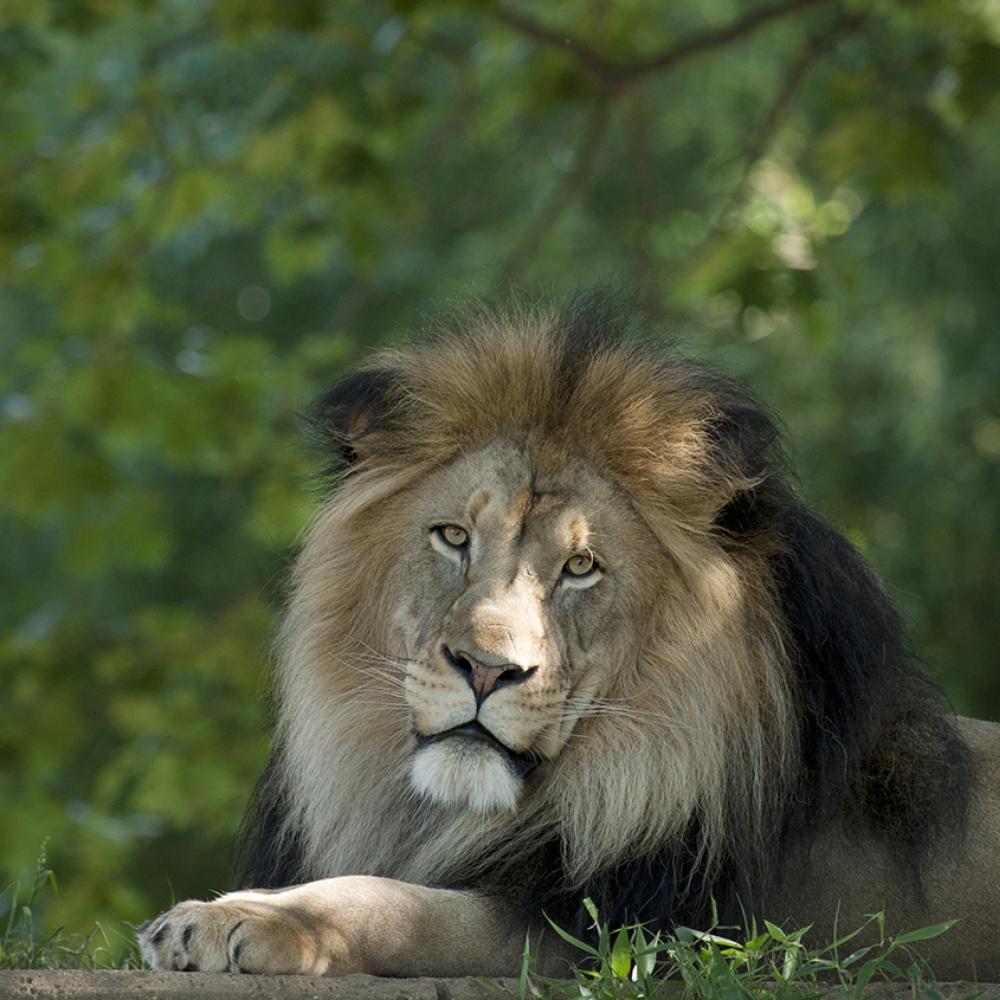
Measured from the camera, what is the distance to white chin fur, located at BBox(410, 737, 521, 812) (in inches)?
160

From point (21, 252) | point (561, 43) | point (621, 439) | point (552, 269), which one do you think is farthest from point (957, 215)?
point (621, 439)

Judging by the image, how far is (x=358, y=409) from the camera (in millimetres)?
4680

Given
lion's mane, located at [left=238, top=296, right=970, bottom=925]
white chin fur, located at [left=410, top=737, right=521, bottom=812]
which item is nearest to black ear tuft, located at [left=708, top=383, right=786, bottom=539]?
lion's mane, located at [left=238, top=296, right=970, bottom=925]

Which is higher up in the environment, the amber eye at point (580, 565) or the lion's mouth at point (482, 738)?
the amber eye at point (580, 565)

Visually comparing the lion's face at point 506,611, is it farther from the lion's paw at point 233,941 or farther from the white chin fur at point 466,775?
the lion's paw at point 233,941

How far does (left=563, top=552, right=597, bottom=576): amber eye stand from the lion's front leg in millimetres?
736

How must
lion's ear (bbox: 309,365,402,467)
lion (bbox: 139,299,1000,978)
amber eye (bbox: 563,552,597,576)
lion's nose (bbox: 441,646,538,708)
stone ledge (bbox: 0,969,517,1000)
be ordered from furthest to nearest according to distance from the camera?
1. lion's ear (bbox: 309,365,402,467)
2. amber eye (bbox: 563,552,597,576)
3. lion (bbox: 139,299,1000,978)
4. lion's nose (bbox: 441,646,538,708)
5. stone ledge (bbox: 0,969,517,1000)

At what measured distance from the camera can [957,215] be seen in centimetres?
1380

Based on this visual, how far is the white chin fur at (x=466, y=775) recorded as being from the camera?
406cm

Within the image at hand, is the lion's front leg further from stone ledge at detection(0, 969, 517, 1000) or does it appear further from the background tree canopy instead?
the background tree canopy

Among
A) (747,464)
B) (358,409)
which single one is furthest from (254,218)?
(747,464)

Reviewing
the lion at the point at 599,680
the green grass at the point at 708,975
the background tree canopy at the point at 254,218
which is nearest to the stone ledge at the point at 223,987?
the green grass at the point at 708,975

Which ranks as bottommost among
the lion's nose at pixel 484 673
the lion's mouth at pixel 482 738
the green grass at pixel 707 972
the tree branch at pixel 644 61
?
the green grass at pixel 707 972

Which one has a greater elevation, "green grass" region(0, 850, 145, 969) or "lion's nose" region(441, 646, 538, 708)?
"lion's nose" region(441, 646, 538, 708)
